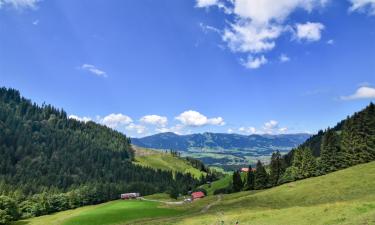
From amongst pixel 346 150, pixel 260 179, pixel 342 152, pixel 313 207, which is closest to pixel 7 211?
pixel 260 179

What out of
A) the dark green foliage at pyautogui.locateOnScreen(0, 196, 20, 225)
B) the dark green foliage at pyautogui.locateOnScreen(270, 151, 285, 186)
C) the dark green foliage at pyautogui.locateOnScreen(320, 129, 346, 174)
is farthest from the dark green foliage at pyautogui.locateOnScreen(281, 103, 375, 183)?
the dark green foliage at pyautogui.locateOnScreen(0, 196, 20, 225)

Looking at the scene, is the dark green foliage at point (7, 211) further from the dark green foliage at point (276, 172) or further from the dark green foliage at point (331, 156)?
the dark green foliage at point (331, 156)

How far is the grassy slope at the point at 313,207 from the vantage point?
41097 mm

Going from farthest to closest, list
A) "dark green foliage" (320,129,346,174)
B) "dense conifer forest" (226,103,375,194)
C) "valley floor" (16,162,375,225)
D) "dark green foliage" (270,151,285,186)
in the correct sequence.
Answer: "dark green foliage" (270,151,285,186) → "dark green foliage" (320,129,346,174) → "dense conifer forest" (226,103,375,194) → "valley floor" (16,162,375,225)

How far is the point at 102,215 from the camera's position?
115 m

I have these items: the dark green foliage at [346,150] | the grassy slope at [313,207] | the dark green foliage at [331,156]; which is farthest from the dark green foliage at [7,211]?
the dark green foliage at [331,156]

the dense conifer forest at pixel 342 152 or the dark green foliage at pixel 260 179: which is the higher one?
the dense conifer forest at pixel 342 152

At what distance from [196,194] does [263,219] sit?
142 meters

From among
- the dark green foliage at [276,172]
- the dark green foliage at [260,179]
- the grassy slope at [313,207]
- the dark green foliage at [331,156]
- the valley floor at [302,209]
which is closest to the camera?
the grassy slope at [313,207]

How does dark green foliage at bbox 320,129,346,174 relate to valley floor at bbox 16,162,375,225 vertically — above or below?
above

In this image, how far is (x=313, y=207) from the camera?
49.3 m

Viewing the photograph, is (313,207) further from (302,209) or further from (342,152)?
(342,152)

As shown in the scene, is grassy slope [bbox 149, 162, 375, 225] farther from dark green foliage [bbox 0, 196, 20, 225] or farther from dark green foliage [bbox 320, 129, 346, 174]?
dark green foliage [bbox 0, 196, 20, 225]

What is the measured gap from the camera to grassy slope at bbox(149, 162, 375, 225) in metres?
41.1
